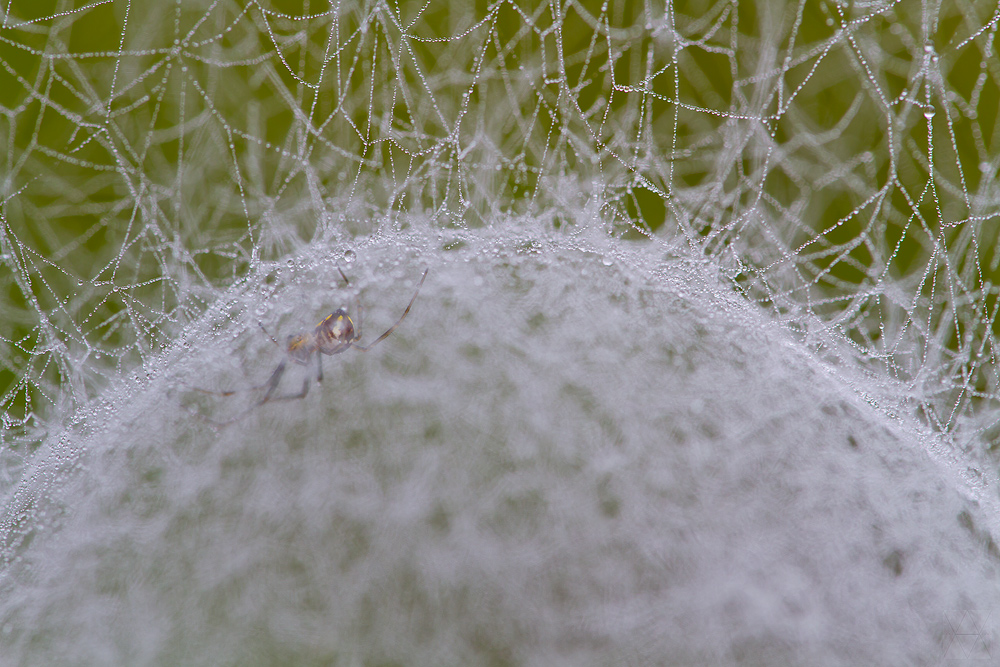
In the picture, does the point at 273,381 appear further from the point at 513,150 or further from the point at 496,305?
the point at 513,150

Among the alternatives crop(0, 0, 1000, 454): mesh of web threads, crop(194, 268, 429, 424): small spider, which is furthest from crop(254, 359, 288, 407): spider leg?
crop(0, 0, 1000, 454): mesh of web threads

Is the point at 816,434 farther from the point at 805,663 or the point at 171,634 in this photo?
the point at 171,634

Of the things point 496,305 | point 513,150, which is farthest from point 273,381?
point 513,150

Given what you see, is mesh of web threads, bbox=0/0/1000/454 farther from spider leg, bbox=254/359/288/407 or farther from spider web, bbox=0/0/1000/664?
spider leg, bbox=254/359/288/407

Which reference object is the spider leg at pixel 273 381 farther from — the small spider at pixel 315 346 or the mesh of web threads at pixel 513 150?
the mesh of web threads at pixel 513 150

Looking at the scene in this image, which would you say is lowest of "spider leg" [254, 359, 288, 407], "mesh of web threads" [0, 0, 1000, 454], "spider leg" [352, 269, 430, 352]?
"spider leg" [254, 359, 288, 407]

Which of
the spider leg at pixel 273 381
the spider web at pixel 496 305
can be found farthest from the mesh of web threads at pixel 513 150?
the spider leg at pixel 273 381
